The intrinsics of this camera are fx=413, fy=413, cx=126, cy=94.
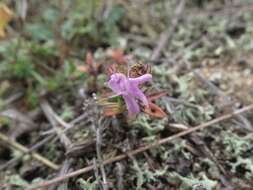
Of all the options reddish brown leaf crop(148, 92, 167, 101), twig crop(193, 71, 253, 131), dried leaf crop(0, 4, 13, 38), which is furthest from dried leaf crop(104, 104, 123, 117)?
dried leaf crop(0, 4, 13, 38)

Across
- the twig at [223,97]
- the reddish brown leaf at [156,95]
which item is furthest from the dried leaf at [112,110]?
the twig at [223,97]

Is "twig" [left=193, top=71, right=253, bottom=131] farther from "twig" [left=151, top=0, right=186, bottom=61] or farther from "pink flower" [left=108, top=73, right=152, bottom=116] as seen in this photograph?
"pink flower" [left=108, top=73, right=152, bottom=116]

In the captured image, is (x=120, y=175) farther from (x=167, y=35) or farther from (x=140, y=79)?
(x=167, y=35)

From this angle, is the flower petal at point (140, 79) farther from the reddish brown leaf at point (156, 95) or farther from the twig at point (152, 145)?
the twig at point (152, 145)

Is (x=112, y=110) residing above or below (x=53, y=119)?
above

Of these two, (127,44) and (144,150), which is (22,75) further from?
(144,150)

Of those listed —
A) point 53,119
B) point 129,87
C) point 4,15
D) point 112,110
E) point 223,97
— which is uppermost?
point 4,15

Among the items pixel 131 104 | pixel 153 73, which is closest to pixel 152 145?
pixel 131 104
